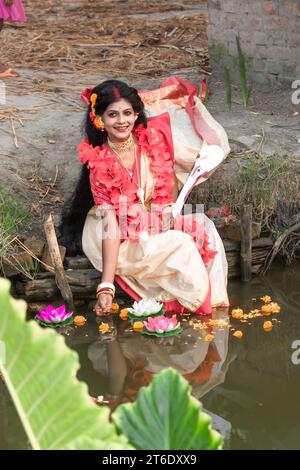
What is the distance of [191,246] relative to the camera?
5.46 m

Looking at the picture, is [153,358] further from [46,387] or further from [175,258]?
[46,387]

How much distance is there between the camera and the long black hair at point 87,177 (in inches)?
212

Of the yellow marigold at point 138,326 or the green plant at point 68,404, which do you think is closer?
the green plant at point 68,404

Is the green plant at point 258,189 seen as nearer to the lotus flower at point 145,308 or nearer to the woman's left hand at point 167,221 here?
the woman's left hand at point 167,221

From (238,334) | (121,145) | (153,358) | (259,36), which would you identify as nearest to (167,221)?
(121,145)

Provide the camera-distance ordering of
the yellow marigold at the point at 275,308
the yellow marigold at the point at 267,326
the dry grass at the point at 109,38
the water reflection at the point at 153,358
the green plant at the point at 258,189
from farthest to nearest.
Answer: the dry grass at the point at 109,38, the green plant at the point at 258,189, the yellow marigold at the point at 275,308, the yellow marigold at the point at 267,326, the water reflection at the point at 153,358

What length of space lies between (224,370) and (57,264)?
1.18 m

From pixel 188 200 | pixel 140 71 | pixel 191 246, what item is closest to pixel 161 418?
pixel 191 246

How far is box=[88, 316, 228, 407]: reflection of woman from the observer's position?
4680 millimetres

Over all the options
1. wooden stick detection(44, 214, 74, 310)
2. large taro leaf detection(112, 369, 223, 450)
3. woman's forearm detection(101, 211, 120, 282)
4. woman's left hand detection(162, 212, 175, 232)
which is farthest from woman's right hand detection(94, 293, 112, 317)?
large taro leaf detection(112, 369, 223, 450)

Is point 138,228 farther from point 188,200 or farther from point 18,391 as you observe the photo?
point 18,391

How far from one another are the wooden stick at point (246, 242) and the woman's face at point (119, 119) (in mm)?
884

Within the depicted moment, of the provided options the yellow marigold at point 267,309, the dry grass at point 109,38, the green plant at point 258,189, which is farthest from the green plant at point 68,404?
the dry grass at point 109,38

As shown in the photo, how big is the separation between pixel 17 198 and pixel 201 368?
193 centimetres
